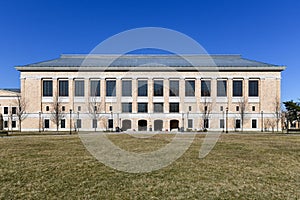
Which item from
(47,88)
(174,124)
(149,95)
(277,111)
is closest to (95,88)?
(47,88)

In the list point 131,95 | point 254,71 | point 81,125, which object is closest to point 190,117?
point 131,95

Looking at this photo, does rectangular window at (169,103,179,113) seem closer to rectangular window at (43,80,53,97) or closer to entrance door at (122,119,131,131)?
entrance door at (122,119,131,131)

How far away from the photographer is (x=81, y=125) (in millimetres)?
54719

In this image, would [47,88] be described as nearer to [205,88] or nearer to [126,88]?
[126,88]

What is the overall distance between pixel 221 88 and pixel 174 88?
404 inches

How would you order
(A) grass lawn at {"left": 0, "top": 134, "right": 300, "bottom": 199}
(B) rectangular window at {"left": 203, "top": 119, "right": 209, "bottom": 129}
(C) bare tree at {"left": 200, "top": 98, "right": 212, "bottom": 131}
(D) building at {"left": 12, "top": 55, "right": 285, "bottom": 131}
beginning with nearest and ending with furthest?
1. (A) grass lawn at {"left": 0, "top": 134, "right": 300, "bottom": 199}
2. (C) bare tree at {"left": 200, "top": 98, "right": 212, "bottom": 131}
3. (B) rectangular window at {"left": 203, "top": 119, "right": 209, "bottom": 129}
4. (D) building at {"left": 12, "top": 55, "right": 285, "bottom": 131}

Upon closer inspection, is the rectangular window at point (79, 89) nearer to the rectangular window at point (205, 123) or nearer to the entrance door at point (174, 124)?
the entrance door at point (174, 124)

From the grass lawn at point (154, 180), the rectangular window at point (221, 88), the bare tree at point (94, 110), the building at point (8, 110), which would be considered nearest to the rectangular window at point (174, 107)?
the rectangular window at point (221, 88)

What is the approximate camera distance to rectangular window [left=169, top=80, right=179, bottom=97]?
56406mm

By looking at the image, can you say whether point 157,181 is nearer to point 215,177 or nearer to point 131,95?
point 215,177

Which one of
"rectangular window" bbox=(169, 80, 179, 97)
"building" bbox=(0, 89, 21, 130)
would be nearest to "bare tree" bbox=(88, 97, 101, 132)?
"rectangular window" bbox=(169, 80, 179, 97)

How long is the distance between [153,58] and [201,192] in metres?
58.7

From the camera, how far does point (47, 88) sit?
185 feet

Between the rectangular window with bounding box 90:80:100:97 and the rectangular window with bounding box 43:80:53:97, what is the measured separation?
9.07 m
